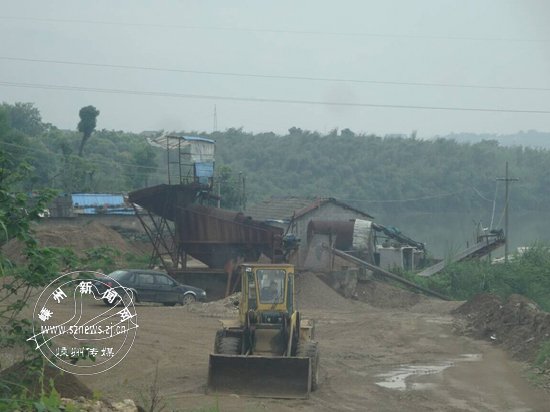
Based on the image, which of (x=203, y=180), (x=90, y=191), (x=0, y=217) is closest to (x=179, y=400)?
(x=0, y=217)

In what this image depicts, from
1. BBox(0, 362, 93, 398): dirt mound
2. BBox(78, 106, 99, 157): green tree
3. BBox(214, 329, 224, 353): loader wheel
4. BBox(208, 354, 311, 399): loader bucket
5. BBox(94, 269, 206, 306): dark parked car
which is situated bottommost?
BBox(94, 269, 206, 306): dark parked car

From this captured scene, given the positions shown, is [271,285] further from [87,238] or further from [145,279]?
[87,238]

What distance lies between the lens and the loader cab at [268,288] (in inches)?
744

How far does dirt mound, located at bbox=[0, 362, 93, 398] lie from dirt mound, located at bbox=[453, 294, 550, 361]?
14.4 meters

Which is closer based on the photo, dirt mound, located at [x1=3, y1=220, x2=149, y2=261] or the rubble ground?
the rubble ground

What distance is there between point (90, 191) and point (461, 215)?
3729 centimetres

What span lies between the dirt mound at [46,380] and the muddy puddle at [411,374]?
25.9ft

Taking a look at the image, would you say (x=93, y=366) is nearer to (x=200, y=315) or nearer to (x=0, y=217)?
(x=0, y=217)

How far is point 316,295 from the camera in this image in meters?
39.0

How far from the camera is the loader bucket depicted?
17.6 metres

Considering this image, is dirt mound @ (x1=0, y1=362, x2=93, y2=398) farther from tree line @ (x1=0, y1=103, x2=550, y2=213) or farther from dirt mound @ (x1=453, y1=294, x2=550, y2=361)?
tree line @ (x1=0, y1=103, x2=550, y2=213)

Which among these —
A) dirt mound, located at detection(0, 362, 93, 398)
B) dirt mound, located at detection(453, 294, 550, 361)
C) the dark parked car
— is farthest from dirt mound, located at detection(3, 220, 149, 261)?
dirt mound, located at detection(0, 362, 93, 398)

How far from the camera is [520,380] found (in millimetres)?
21531

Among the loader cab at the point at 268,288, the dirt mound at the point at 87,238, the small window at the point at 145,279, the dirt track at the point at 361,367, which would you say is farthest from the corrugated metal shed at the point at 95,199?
the loader cab at the point at 268,288
